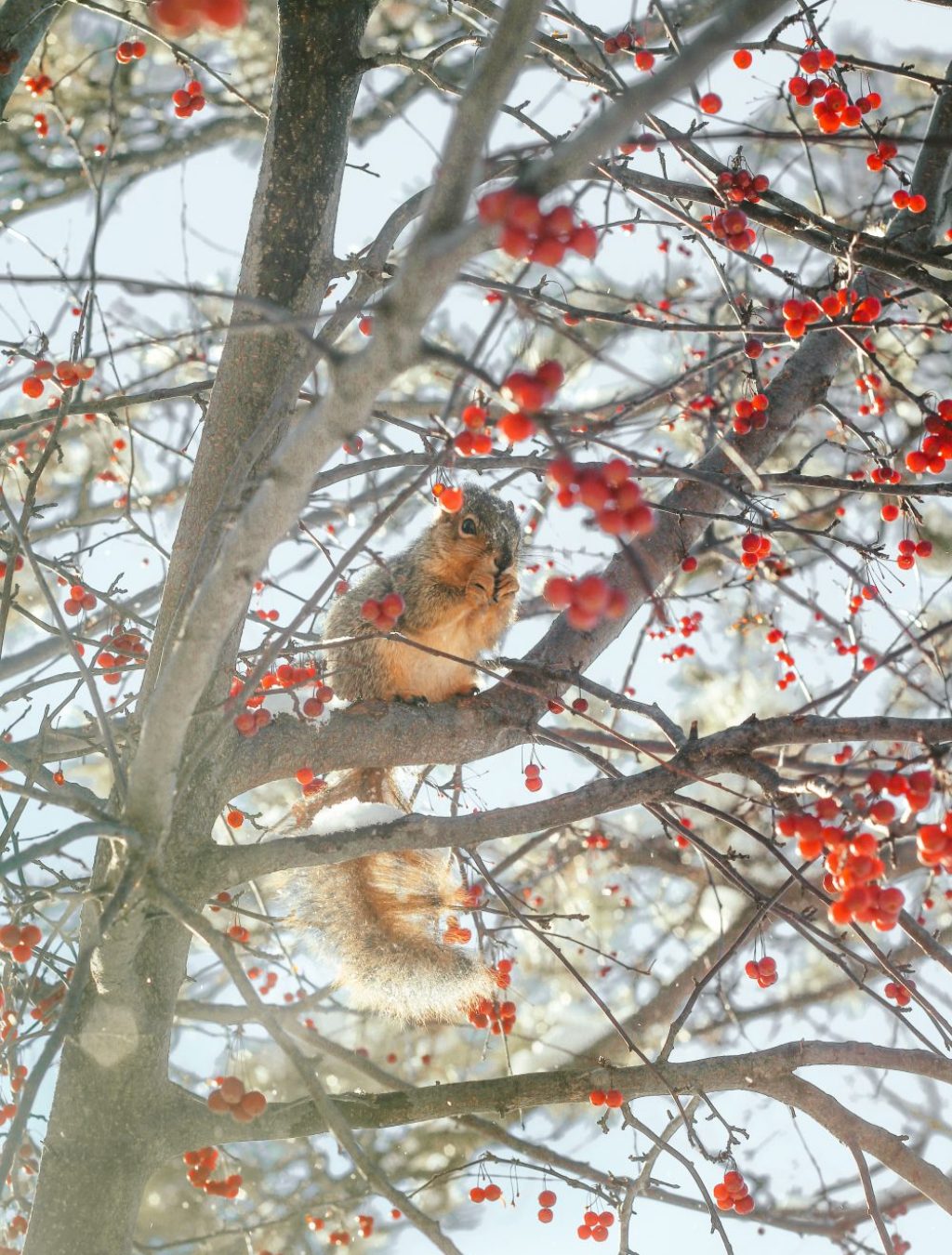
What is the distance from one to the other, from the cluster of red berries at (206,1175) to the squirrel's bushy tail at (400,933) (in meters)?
0.57

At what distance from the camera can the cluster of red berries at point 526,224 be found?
1270 mm

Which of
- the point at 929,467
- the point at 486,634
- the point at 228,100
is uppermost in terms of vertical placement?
the point at 228,100

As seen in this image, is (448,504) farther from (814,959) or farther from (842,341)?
(814,959)

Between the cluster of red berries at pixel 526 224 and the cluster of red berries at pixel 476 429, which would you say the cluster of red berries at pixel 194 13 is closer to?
the cluster of red berries at pixel 526 224

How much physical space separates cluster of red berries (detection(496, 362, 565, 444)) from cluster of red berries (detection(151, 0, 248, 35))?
529 mm

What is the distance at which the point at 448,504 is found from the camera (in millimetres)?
2461

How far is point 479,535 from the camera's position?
430cm

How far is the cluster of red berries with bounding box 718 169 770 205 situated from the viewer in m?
2.68

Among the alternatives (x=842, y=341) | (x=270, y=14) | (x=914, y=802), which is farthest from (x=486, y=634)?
(x=270, y=14)

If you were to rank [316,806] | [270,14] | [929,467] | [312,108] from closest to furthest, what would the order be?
1. [929,467]
2. [312,108]
3. [316,806]
4. [270,14]

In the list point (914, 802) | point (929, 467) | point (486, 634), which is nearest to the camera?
point (914, 802)

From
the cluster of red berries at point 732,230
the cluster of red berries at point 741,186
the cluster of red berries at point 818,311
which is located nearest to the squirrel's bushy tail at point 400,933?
the cluster of red berries at point 818,311

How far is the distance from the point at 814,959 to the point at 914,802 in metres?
4.21

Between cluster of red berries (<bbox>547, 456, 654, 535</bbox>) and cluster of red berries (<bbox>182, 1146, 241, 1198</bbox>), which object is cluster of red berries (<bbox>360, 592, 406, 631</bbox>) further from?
cluster of red berries (<bbox>182, 1146, 241, 1198</bbox>)
